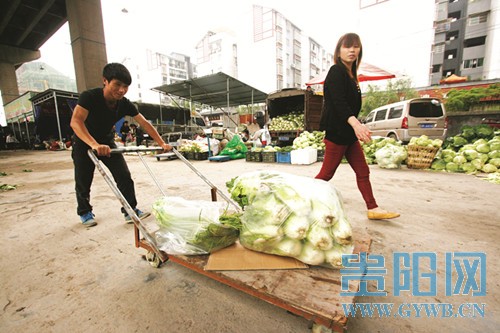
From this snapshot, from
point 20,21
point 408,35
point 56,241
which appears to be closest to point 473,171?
point 56,241

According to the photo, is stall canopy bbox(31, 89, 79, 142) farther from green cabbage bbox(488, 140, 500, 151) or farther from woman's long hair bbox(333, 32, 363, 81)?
green cabbage bbox(488, 140, 500, 151)

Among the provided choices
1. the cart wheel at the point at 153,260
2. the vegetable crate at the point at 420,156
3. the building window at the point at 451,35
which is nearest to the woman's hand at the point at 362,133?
the cart wheel at the point at 153,260

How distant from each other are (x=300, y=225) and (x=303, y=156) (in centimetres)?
571

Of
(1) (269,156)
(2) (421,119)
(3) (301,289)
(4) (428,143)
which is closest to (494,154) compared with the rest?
(4) (428,143)

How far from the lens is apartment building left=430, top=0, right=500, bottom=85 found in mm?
23453

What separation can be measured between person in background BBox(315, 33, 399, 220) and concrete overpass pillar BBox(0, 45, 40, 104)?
3483 centimetres

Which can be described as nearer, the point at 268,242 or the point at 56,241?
the point at 268,242

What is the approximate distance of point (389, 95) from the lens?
2362 centimetres

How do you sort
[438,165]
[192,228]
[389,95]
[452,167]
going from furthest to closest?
[389,95] < [438,165] < [452,167] < [192,228]

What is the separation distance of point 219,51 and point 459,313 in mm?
52621

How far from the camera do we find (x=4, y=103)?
78.0ft

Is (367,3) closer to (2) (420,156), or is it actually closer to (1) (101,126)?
(2) (420,156)

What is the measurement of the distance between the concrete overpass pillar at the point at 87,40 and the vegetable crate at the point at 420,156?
16220mm

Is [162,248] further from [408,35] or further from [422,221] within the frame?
[408,35]
